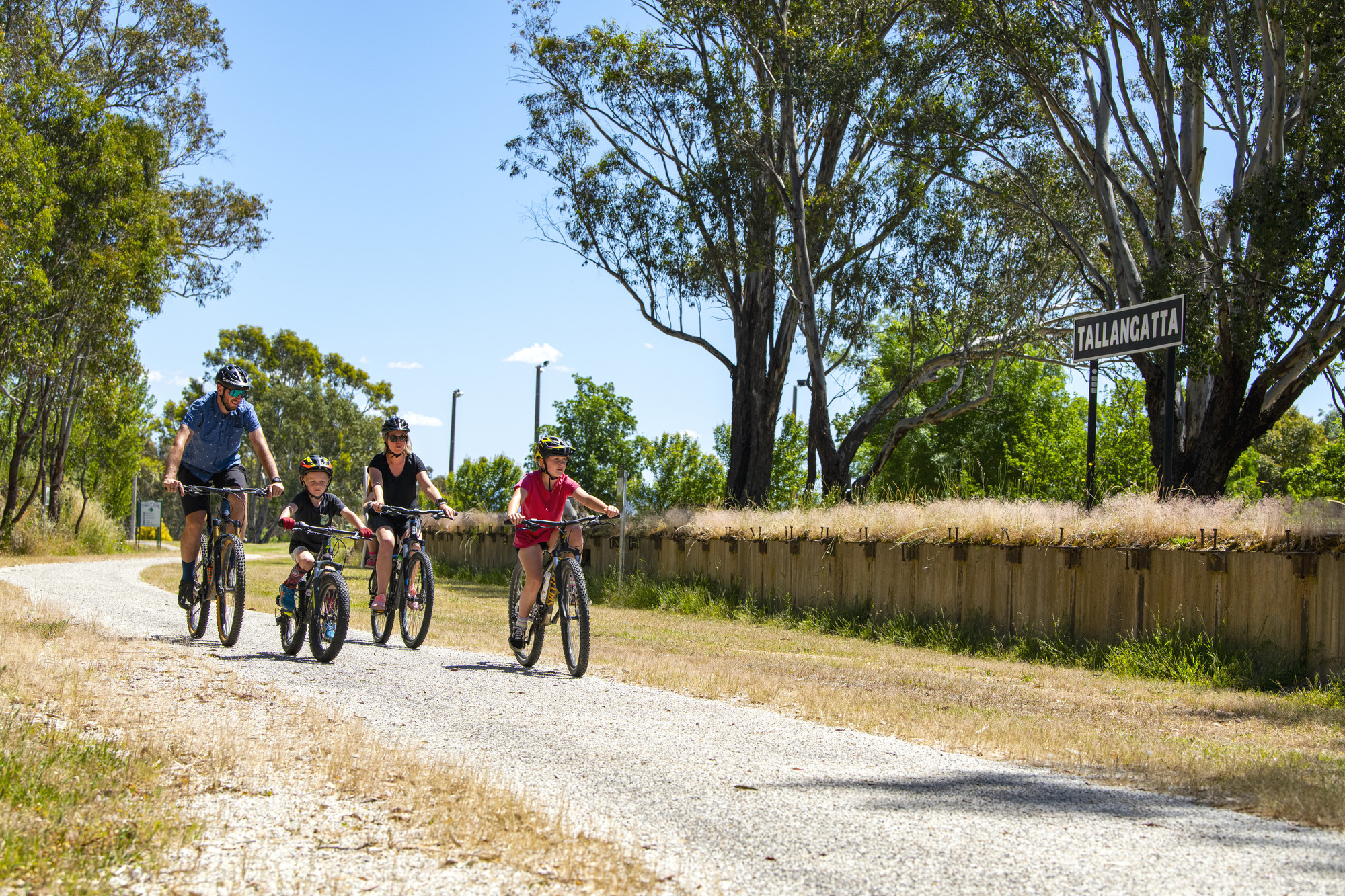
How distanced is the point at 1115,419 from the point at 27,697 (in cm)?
4042

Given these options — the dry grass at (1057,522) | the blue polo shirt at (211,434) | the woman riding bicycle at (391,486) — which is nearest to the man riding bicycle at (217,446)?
the blue polo shirt at (211,434)

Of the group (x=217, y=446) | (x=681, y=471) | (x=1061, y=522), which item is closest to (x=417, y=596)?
(x=217, y=446)

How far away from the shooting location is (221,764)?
4961 millimetres

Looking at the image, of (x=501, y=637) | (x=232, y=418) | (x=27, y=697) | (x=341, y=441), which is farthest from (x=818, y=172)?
(x=341, y=441)

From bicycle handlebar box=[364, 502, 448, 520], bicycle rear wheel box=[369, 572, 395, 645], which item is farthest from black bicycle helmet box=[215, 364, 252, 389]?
bicycle rear wheel box=[369, 572, 395, 645]

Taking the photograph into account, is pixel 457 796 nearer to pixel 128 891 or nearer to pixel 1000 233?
pixel 128 891

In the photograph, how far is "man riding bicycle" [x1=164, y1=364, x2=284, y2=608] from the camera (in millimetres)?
8977

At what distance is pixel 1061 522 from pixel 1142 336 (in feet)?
9.28

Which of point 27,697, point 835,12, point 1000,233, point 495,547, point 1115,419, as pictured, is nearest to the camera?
point 27,697

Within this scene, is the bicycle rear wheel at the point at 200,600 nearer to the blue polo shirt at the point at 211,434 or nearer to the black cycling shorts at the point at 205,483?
the black cycling shorts at the point at 205,483

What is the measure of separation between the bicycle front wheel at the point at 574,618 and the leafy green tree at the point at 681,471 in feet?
96.0

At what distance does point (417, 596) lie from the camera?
9742mm

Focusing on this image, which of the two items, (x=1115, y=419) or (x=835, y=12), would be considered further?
(x=1115, y=419)

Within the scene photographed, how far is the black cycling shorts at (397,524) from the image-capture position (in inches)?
389
